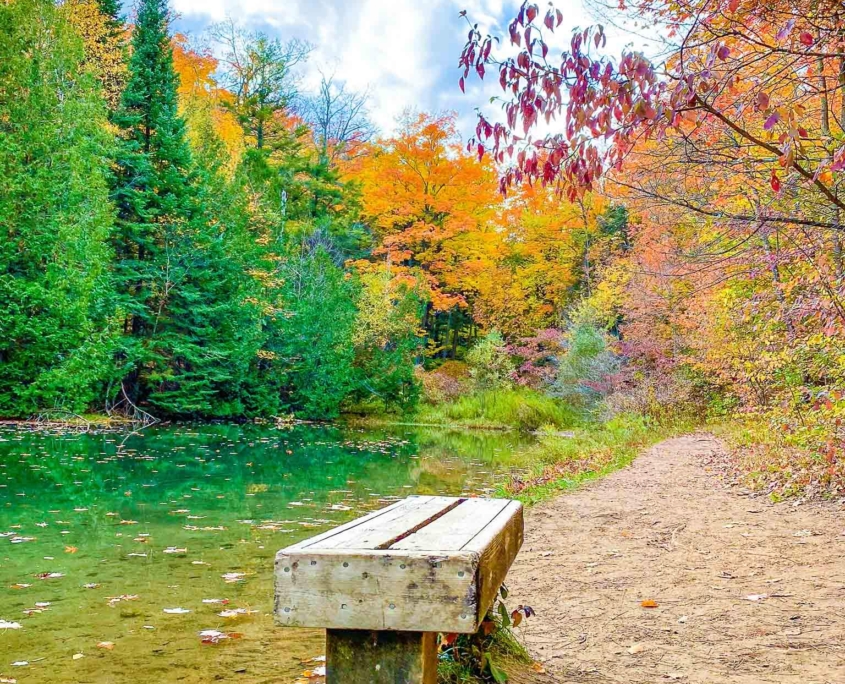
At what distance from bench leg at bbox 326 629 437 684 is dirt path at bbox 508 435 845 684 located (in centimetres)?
137

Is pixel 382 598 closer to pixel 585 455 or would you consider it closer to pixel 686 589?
pixel 686 589

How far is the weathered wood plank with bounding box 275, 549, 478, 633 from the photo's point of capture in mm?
Answer: 1878

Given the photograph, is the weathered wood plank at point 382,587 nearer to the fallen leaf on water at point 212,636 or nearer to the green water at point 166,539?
the green water at point 166,539

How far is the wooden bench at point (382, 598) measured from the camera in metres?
1.88

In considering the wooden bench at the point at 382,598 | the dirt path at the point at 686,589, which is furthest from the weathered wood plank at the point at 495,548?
the dirt path at the point at 686,589

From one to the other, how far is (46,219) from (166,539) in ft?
47.9

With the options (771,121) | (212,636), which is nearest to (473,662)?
(212,636)

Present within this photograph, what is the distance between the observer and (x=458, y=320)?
3338 centimetres

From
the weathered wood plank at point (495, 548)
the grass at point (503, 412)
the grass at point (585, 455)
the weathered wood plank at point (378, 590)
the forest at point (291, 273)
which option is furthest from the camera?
the grass at point (503, 412)

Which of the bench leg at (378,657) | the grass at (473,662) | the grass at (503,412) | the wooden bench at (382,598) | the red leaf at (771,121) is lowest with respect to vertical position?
the grass at (503,412)

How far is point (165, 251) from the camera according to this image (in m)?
21.3

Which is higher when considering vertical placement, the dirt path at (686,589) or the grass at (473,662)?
the grass at (473,662)

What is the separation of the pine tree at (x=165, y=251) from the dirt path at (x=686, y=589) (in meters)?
15.7

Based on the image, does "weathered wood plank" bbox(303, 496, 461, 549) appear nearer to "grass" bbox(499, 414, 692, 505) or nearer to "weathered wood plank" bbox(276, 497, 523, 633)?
"weathered wood plank" bbox(276, 497, 523, 633)
